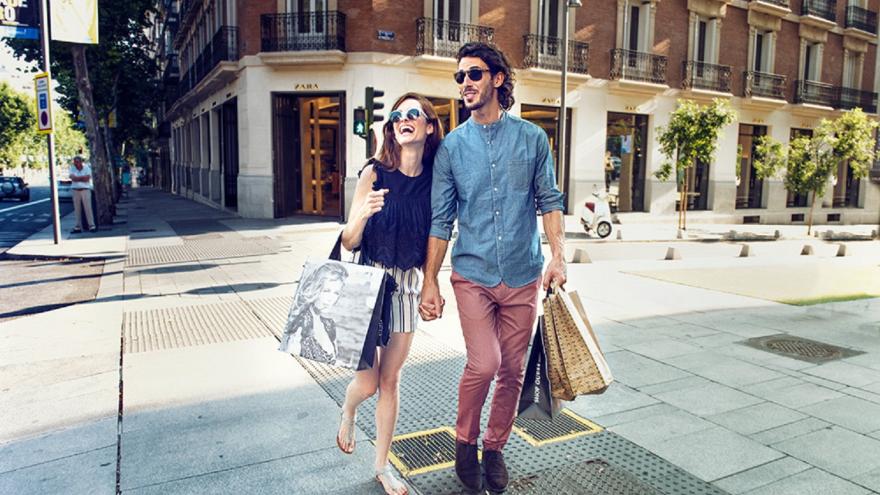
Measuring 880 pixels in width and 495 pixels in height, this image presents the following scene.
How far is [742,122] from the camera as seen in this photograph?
27656mm

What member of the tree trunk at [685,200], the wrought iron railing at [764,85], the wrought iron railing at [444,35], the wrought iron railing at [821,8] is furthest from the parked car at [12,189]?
the wrought iron railing at [821,8]

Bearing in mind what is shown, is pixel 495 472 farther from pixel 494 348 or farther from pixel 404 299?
pixel 404 299

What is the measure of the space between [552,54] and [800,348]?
17953mm

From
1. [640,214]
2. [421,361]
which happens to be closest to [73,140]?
[640,214]

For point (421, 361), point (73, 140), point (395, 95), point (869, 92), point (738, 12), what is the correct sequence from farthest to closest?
point (73, 140), point (869, 92), point (738, 12), point (395, 95), point (421, 361)

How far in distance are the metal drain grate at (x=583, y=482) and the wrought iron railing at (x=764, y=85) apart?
2803 centimetres

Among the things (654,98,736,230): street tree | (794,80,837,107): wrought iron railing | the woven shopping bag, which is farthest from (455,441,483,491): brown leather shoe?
(794,80,837,107): wrought iron railing

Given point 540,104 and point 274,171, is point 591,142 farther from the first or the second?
point 274,171

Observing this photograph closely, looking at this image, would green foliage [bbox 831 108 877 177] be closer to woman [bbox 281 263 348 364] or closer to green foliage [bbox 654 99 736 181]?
green foliage [bbox 654 99 736 181]

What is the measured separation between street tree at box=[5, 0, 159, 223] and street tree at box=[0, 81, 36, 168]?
2475cm

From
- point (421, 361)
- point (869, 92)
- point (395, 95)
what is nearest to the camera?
point (421, 361)

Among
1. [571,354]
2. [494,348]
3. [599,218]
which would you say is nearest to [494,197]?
[494,348]

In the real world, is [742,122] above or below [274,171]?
above

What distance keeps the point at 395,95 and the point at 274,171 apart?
4.85m
